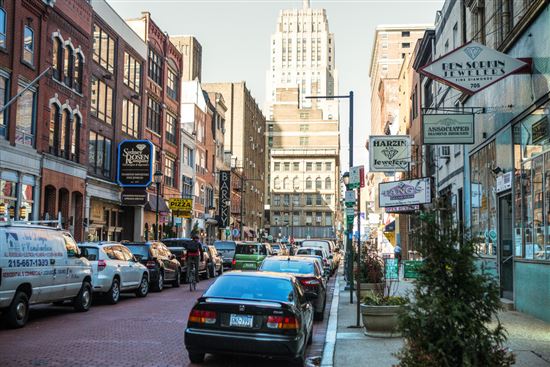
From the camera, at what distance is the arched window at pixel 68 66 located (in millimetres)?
32312

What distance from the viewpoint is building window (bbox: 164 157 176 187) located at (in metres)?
48.3

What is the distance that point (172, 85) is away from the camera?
5156 centimetres

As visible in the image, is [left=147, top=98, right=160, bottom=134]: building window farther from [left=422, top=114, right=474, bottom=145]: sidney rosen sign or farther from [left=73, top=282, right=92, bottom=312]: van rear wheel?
[left=422, top=114, right=474, bottom=145]: sidney rosen sign

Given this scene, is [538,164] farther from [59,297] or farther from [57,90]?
[57,90]

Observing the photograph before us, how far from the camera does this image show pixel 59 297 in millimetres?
14727

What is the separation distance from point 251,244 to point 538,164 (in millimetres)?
20606

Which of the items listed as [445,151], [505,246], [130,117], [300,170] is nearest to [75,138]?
[130,117]

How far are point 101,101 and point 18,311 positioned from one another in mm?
26532

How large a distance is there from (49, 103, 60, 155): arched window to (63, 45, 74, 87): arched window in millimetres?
1904

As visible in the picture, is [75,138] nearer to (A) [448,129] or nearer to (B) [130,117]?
(B) [130,117]

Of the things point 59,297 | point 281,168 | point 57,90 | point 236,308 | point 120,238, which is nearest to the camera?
point 236,308

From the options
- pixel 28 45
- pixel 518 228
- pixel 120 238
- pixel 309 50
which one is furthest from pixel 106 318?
pixel 309 50

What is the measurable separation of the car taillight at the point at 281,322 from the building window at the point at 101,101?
29712mm

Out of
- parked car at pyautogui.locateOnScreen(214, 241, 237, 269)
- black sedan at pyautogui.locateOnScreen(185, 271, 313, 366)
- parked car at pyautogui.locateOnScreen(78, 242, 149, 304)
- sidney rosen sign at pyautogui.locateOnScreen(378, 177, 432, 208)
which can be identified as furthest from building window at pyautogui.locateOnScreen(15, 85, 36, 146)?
black sedan at pyautogui.locateOnScreen(185, 271, 313, 366)
